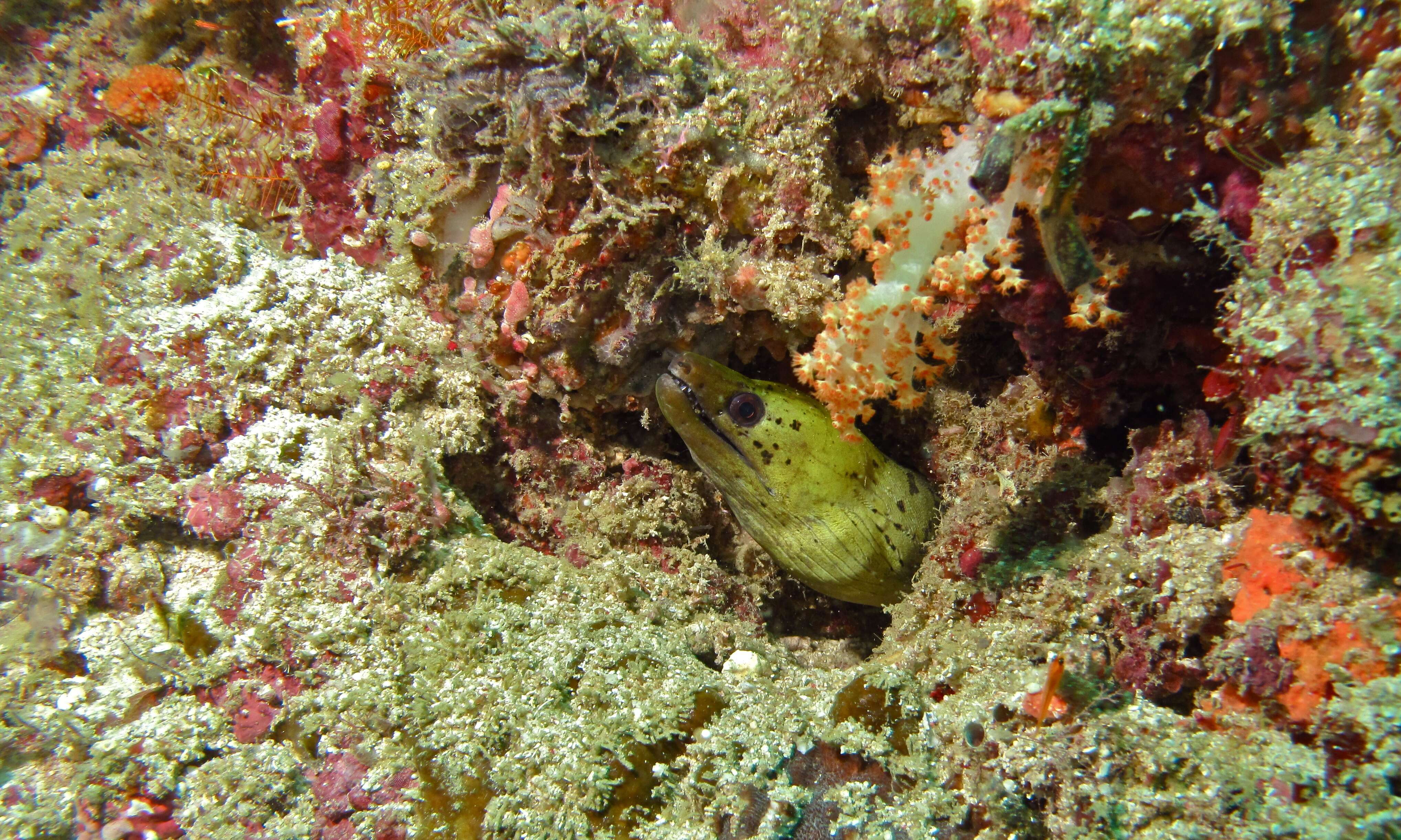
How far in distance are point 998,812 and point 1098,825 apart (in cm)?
23

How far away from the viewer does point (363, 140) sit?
2.97 metres

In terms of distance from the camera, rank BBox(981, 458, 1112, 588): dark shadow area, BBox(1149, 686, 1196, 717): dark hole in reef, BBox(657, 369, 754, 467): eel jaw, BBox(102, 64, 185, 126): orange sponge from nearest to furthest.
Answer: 1. BBox(1149, 686, 1196, 717): dark hole in reef
2. BBox(981, 458, 1112, 588): dark shadow area
3. BBox(657, 369, 754, 467): eel jaw
4. BBox(102, 64, 185, 126): orange sponge

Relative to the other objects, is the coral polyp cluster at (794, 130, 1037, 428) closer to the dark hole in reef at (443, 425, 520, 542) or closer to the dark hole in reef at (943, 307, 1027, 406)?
the dark hole in reef at (943, 307, 1027, 406)

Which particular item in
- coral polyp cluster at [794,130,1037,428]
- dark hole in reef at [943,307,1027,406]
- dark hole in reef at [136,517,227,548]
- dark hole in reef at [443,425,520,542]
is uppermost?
dark hole in reef at [136,517,227,548]

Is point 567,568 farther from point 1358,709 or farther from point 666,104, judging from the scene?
point 1358,709

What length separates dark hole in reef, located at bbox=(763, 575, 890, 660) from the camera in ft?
11.7

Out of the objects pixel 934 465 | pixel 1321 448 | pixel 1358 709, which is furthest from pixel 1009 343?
pixel 1358 709

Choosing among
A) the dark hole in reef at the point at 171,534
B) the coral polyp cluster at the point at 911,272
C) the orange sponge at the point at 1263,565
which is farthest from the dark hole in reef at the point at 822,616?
the dark hole in reef at the point at 171,534

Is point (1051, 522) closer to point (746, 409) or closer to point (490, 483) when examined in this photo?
point (746, 409)

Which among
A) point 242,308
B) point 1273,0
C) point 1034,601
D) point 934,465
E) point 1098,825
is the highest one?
point 242,308

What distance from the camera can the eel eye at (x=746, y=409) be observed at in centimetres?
287

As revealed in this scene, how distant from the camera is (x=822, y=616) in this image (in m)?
3.70

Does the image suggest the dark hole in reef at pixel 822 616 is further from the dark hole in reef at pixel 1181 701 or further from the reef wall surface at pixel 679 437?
the dark hole in reef at pixel 1181 701

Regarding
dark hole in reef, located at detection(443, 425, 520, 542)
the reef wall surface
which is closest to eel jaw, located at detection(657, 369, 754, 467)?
the reef wall surface
